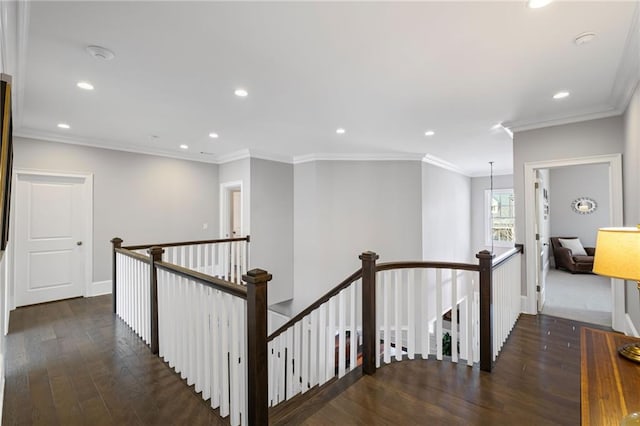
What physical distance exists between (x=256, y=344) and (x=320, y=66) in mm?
2208

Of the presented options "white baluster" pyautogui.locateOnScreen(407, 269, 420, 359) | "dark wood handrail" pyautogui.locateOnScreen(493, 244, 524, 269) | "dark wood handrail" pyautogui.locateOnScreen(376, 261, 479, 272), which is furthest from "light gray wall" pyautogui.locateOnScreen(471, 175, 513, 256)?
"white baluster" pyautogui.locateOnScreen(407, 269, 420, 359)

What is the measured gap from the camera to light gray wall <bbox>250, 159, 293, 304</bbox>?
5820 millimetres

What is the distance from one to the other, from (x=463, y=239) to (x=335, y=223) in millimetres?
4029

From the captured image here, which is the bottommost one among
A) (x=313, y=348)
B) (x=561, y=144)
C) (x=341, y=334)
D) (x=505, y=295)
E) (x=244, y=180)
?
(x=313, y=348)

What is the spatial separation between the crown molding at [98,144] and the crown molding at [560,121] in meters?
5.38

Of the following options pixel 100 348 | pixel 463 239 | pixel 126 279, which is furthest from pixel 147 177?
pixel 463 239

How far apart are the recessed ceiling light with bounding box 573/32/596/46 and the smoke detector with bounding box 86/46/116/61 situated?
3.53 m

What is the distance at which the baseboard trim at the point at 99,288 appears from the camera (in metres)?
4.82

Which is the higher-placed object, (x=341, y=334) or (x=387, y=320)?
(x=387, y=320)

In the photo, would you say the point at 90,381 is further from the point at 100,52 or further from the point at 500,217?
the point at 500,217

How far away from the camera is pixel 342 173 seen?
Answer: 6.08 meters

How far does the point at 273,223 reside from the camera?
Result: 6.11 m

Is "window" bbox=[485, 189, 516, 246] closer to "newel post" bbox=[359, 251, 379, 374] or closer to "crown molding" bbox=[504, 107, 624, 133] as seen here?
"crown molding" bbox=[504, 107, 624, 133]

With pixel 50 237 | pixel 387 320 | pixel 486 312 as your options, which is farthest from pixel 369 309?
pixel 50 237
